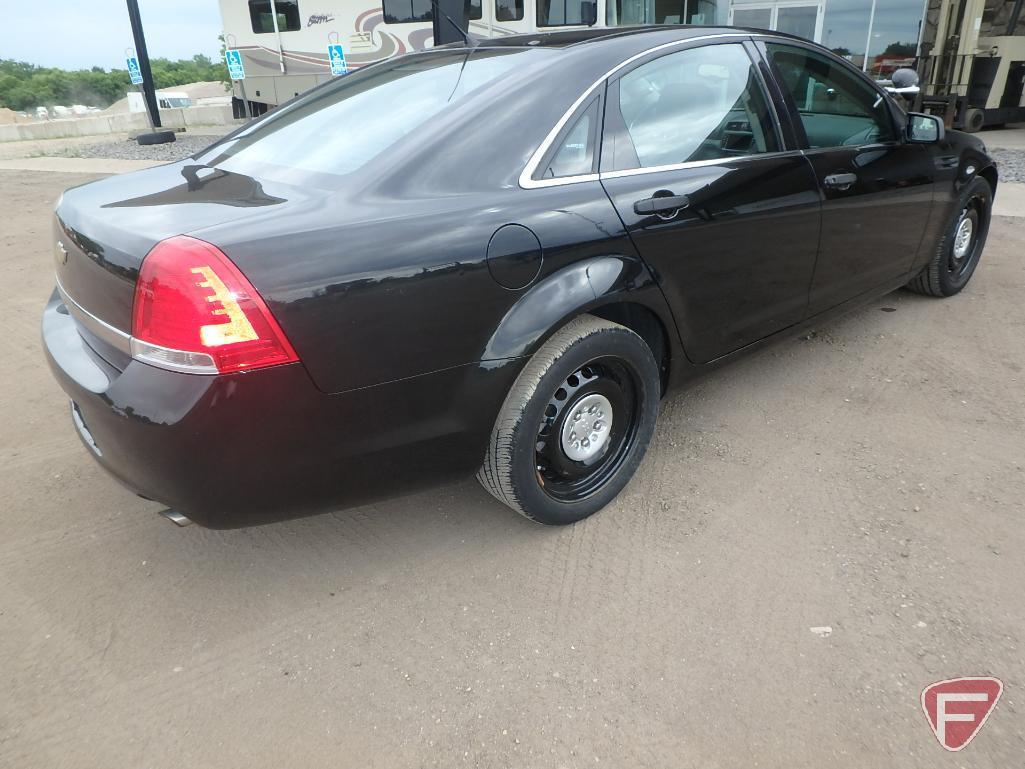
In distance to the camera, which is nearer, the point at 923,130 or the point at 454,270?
the point at 454,270

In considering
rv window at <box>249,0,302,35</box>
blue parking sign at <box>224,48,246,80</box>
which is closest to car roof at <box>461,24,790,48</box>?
blue parking sign at <box>224,48,246,80</box>

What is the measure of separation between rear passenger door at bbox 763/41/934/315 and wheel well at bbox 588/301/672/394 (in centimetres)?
97

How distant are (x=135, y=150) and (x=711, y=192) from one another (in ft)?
44.7

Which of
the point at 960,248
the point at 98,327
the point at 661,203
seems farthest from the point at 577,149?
the point at 960,248

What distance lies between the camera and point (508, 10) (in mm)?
12102

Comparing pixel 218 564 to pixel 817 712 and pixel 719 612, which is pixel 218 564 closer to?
pixel 719 612

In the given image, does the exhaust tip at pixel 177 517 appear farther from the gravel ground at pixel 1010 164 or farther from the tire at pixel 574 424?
the gravel ground at pixel 1010 164

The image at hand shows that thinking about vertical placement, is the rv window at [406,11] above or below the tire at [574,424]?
above

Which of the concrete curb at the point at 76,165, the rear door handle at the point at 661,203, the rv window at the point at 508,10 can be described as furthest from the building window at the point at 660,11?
the rear door handle at the point at 661,203

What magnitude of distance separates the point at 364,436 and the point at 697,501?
137 cm

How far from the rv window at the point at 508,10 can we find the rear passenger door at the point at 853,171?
976 cm

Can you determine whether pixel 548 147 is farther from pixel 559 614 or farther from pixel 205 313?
pixel 559 614

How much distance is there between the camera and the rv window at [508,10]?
39.4 ft

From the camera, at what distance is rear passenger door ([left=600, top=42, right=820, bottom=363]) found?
251 centimetres
